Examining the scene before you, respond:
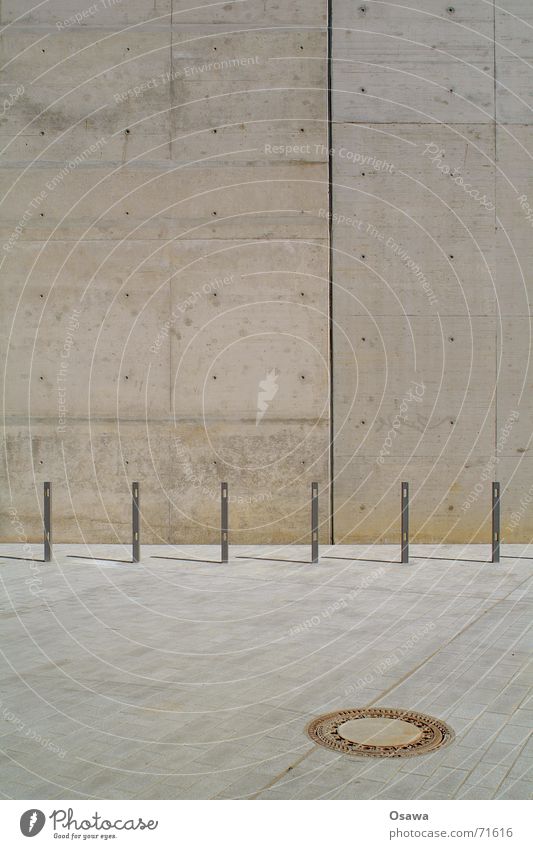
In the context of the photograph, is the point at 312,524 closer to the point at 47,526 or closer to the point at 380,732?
the point at 47,526

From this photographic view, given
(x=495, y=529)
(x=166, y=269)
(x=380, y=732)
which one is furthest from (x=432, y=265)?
(x=380, y=732)

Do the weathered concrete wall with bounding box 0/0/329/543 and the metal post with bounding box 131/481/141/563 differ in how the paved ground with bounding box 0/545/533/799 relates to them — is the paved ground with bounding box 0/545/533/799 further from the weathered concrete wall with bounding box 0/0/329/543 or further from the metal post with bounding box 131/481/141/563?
the weathered concrete wall with bounding box 0/0/329/543

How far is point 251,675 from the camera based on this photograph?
18.5ft

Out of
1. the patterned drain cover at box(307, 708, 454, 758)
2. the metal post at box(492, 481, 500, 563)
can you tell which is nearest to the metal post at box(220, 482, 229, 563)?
the metal post at box(492, 481, 500, 563)

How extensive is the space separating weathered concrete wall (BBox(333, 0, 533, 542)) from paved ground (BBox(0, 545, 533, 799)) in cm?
200

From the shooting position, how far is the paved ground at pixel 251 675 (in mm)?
3963

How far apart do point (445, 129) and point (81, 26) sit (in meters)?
5.42

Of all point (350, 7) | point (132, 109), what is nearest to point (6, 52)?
point (132, 109)

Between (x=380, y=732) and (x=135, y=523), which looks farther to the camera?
(x=135, y=523)

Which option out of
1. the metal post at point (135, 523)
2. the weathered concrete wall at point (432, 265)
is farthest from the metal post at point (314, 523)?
the metal post at point (135, 523)

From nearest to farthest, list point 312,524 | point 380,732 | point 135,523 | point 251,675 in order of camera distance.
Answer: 1. point 380,732
2. point 251,675
3. point 312,524
4. point 135,523

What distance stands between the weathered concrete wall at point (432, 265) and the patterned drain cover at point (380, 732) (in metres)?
6.90

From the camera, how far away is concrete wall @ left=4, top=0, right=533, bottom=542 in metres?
11.7

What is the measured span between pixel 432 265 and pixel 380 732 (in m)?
8.41
